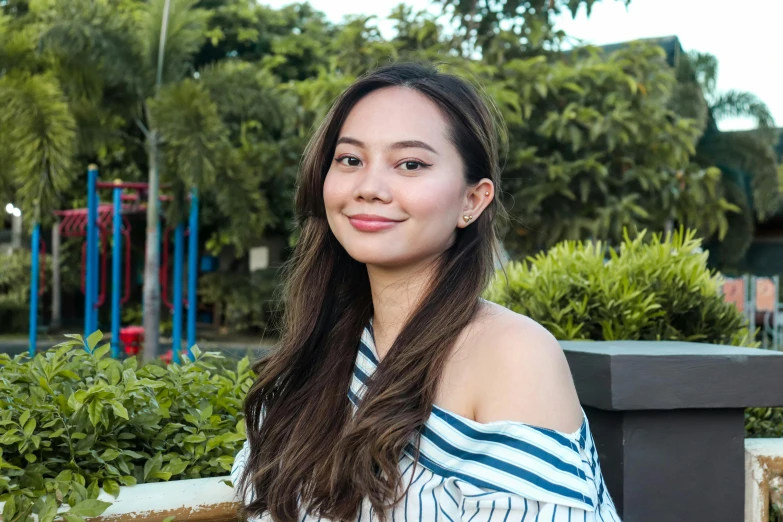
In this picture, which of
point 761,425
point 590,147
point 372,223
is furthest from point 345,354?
point 590,147

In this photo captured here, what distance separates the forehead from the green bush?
2.50ft

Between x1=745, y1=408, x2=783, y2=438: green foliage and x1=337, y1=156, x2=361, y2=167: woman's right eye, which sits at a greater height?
x1=337, y1=156, x2=361, y2=167: woman's right eye

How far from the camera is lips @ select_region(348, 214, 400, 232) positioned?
161 cm

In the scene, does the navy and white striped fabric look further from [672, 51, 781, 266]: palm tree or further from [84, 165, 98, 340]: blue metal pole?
[672, 51, 781, 266]: palm tree

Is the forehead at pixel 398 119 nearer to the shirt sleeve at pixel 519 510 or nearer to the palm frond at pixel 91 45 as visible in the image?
the shirt sleeve at pixel 519 510

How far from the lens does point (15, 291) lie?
19.0m

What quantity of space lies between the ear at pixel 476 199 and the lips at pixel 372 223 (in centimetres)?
16

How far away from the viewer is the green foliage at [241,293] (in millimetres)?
18703

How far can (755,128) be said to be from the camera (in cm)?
2255

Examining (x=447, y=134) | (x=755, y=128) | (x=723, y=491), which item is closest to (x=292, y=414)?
(x=447, y=134)

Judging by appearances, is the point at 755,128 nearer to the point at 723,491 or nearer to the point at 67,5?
the point at 67,5

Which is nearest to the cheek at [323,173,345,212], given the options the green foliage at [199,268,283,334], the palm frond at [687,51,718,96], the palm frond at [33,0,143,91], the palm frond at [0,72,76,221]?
the palm frond at [0,72,76,221]

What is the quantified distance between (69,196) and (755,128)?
18.0 m

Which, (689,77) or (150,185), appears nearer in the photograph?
(150,185)
